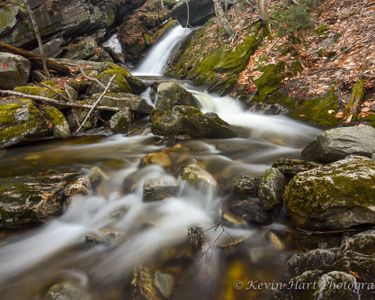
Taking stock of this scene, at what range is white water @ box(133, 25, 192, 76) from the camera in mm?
17562

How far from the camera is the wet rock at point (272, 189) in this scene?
412 cm

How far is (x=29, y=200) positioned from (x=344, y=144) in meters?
5.03

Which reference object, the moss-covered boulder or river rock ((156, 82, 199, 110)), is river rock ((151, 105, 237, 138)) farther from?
the moss-covered boulder

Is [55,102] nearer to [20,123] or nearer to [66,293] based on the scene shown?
[20,123]

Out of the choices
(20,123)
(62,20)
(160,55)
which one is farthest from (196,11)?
(20,123)

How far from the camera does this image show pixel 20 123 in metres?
7.86

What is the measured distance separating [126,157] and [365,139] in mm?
4825

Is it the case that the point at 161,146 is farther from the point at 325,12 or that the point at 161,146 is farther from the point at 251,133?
the point at 325,12

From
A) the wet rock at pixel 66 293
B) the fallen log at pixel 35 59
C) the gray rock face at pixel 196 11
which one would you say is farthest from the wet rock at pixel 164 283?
the gray rock face at pixel 196 11

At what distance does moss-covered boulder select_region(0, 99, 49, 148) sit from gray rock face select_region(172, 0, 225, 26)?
1526cm

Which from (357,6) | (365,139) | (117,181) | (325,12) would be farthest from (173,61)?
(365,139)

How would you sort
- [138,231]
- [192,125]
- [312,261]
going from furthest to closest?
[192,125] < [138,231] < [312,261]

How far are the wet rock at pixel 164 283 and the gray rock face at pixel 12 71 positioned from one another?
9285 millimetres

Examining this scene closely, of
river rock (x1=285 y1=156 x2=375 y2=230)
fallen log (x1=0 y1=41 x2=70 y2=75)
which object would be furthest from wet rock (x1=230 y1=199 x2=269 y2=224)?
fallen log (x1=0 y1=41 x2=70 y2=75)
